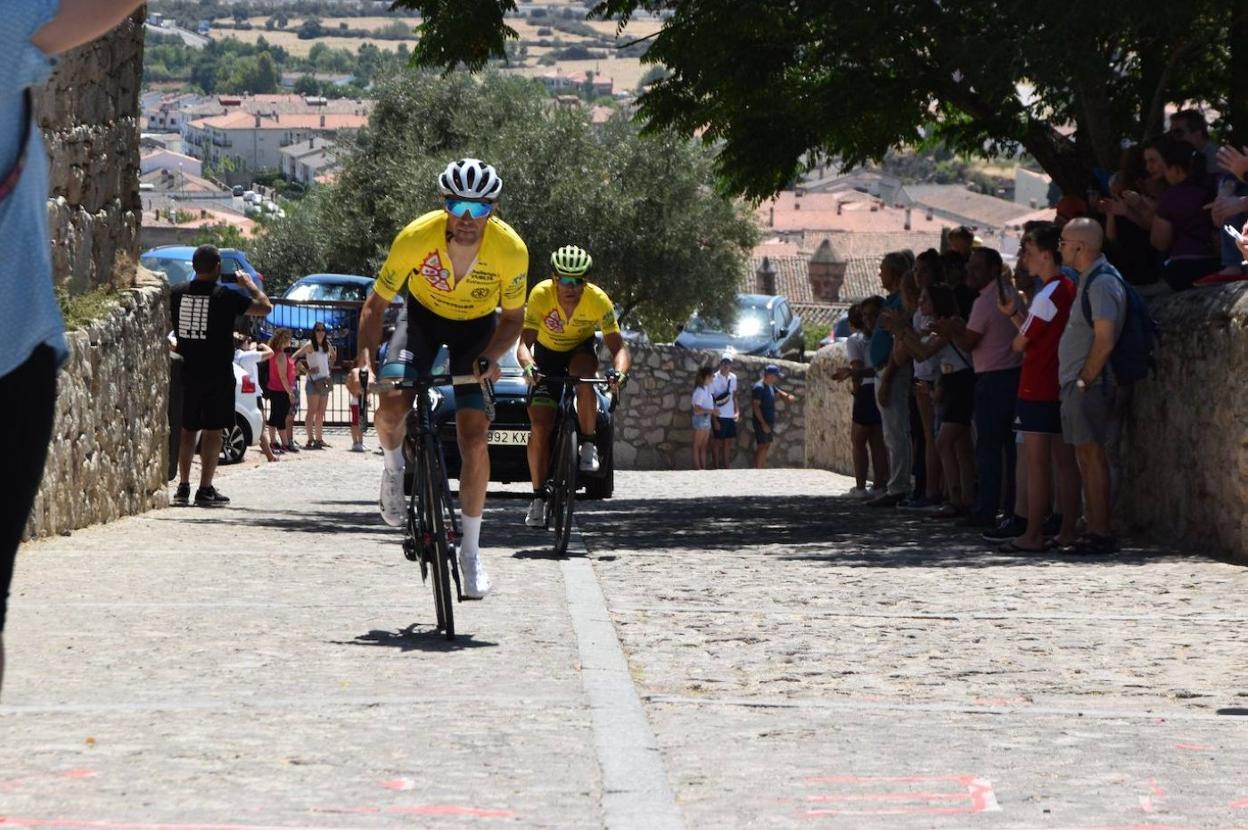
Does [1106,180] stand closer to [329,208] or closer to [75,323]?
[75,323]

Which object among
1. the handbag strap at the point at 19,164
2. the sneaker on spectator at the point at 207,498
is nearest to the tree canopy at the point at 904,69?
the sneaker on spectator at the point at 207,498

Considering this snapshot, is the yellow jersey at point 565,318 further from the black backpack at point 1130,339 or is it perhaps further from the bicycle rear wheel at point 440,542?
the bicycle rear wheel at point 440,542

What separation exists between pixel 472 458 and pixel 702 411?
24.3 meters

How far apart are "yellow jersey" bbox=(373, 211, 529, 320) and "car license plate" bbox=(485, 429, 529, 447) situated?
1049 cm

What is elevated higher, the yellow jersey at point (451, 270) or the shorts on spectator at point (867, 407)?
the yellow jersey at point (451, 270)

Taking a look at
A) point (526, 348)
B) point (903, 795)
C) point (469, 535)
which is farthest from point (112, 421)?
point (903, 795)

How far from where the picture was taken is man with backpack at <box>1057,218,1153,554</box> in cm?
1164

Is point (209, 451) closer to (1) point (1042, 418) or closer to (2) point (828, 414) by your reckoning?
(1) point (1042, 418)

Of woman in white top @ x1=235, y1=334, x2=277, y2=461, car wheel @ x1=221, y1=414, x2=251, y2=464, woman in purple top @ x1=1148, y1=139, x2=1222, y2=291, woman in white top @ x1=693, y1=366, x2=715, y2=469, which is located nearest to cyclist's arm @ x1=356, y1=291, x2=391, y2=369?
woman in purple top @ x1=1148, y1=139, x2=1222, y2=291

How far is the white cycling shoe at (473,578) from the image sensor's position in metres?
8.66

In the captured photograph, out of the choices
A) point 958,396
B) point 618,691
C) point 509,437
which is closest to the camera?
point 618,691

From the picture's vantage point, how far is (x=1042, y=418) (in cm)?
1219

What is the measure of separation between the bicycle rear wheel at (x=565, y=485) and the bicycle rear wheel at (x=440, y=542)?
3.19m

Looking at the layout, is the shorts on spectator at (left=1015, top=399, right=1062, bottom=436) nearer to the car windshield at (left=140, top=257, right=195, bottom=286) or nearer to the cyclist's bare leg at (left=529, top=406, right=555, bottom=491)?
the cyclist's bare leg at (left=529, top=406, right=555, bottom=491)
